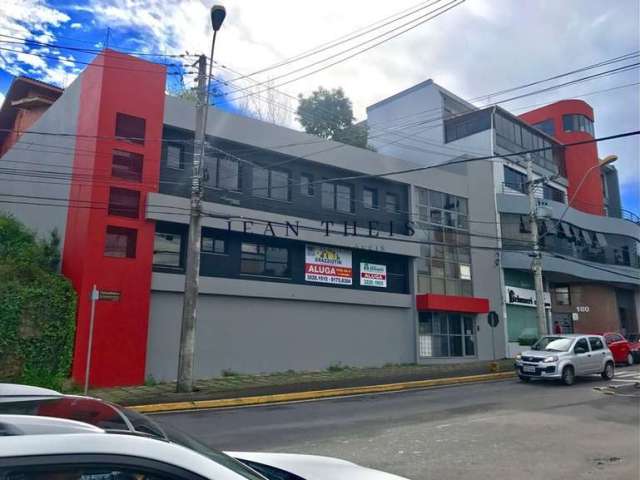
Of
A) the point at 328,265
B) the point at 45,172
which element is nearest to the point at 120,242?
the point at 45,172

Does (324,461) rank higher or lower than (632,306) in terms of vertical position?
lower

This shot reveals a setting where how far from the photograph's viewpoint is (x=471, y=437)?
8.73 metres

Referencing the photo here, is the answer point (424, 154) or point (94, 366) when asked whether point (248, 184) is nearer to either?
point (94, 366)

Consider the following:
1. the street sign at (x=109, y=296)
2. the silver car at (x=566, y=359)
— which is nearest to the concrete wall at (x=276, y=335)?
the street sign at (x=109, y=296)

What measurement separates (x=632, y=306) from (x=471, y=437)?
3809cm

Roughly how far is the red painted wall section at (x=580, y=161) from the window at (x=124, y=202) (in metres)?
32.8

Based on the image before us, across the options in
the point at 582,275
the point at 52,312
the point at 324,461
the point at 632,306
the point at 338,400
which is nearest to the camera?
the point at 324,461

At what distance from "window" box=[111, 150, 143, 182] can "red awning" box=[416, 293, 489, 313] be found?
14.0 metres

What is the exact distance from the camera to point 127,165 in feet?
60.4

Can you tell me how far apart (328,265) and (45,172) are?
11842 mm

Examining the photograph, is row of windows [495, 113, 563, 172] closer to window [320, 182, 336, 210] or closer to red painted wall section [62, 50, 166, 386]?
window [320, 182, 336, 210]

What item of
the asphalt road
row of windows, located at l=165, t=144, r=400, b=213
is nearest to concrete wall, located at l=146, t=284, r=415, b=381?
row of windows, located at l=165, t=144, r=400, b=213

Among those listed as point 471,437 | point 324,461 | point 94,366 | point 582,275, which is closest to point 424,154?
point 582,275

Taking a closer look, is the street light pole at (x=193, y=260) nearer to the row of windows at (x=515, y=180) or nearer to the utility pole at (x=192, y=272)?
the utility pole at (x=192, y=272)
